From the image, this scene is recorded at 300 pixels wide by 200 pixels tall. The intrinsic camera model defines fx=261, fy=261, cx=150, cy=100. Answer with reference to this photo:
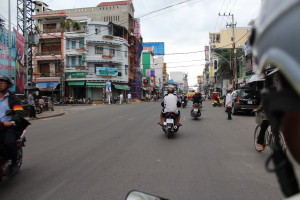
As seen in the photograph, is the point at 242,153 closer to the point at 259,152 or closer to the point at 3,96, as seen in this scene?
the point at 259,152

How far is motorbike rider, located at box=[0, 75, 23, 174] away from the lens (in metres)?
3.93

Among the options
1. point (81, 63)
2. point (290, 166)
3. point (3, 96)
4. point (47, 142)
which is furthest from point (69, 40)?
point (290, 166)

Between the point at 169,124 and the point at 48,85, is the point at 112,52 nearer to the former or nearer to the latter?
the point at 48,85

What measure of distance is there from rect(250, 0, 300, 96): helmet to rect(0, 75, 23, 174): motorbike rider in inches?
154

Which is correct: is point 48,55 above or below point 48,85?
above

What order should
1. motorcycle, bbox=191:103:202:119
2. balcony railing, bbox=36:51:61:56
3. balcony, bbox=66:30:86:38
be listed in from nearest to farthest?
1. motorcycle, bbox=191:103:202:119
2. balcony, bbox=66:30:86:38
3. balcony railing, bbox=36:51:61:56

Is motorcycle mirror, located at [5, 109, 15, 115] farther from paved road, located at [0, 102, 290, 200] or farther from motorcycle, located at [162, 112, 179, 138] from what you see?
motorcycle, located at [162, 112, 179, 138]

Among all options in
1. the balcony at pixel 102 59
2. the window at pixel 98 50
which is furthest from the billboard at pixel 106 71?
the window at pixel 98 50

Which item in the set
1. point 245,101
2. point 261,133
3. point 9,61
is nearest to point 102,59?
point 9,61

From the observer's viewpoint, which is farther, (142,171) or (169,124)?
(169,124)

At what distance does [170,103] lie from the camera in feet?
28.4

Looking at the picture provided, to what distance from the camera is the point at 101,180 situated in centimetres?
428

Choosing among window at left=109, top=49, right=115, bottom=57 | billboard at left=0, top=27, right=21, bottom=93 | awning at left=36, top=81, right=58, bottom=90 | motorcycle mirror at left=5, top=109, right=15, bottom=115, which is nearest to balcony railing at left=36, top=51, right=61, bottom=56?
awning at left=36, top=81, right=58, bottom=90

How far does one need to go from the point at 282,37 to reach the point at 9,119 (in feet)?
14.3
